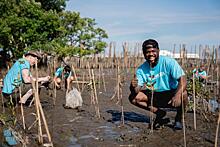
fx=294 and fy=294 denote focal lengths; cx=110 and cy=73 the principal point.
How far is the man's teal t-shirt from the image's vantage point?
445cm

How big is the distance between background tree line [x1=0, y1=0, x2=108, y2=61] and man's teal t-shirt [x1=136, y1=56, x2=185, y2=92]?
10.7 meters

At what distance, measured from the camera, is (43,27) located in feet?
57.0

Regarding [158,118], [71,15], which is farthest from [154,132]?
[71,15]

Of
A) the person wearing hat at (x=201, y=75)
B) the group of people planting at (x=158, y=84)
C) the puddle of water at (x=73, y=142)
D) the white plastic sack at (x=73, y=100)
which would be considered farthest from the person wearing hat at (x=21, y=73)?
the person wearing hat at (x=201, y=75)

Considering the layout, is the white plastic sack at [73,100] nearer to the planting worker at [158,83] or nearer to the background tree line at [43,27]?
the planting worker at [158,83]

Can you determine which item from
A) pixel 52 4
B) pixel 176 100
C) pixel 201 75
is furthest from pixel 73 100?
pixel 52 4

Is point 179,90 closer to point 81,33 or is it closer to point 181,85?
point 181,85

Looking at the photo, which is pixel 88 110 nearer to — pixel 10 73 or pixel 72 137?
pixel 10 73

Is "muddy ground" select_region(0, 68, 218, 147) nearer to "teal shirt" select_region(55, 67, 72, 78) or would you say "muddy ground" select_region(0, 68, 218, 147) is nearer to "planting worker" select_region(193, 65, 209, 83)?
"planting worker" select_region(193, 65, 209, 83)

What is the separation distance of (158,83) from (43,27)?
546 inches

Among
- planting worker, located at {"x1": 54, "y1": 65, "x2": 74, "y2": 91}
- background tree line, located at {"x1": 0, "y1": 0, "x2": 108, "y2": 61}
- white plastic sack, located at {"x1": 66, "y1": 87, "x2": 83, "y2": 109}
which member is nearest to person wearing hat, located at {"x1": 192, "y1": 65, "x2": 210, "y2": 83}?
white plastic sack, located at {"x1": 66, "y1": 87, "x2": 83, "y2": 109}

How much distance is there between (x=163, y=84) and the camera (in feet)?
15.2

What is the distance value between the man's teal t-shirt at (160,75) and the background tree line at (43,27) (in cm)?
1066

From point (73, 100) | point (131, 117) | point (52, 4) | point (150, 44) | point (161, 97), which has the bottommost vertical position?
point (131, 117)
